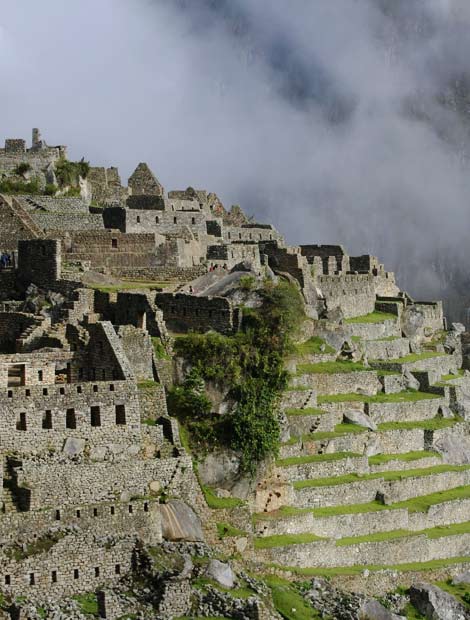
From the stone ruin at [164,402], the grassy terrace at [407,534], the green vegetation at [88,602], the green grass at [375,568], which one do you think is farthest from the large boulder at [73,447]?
the grassy terrace at [407,534]

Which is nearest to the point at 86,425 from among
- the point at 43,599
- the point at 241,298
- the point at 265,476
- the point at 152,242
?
the point at 43,599

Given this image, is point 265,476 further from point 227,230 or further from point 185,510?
point 227,230

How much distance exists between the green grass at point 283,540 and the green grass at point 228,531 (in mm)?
1180

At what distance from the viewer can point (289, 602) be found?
45.1 m

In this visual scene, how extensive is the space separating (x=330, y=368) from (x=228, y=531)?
45.8 ft

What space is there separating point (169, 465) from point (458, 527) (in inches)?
734

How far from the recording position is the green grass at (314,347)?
58.8 meters

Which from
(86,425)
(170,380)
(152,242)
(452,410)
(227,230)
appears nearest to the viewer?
(86,425)

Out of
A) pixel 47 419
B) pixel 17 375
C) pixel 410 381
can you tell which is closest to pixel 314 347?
pixel 410 381

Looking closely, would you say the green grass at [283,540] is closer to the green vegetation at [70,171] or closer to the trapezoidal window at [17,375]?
the trapezoidal window at [17,375]

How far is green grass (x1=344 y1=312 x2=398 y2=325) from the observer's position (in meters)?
69.6

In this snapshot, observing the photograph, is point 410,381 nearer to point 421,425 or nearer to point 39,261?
point 421,425

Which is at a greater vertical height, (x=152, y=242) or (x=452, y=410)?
(x=152, y=242)

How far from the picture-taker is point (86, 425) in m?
44.0
